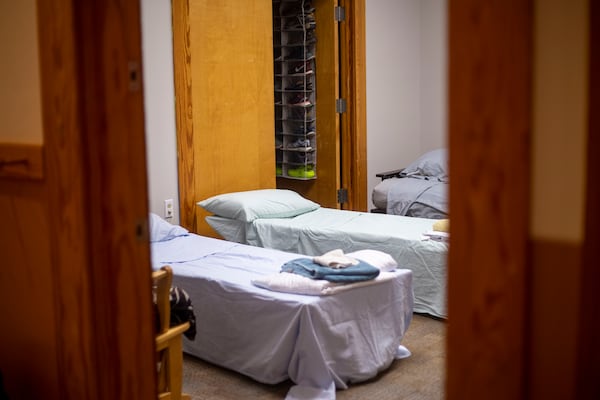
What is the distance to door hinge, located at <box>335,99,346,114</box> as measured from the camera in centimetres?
527

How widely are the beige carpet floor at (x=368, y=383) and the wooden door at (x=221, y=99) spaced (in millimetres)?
1309

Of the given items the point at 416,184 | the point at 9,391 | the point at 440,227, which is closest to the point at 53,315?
the point at 9,391

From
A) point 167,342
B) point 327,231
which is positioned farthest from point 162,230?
point 167,342

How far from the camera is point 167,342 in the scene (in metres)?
2.42

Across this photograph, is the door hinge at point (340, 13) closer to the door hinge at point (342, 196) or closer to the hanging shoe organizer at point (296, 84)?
the hanging shoe organizer at point (296, 84)

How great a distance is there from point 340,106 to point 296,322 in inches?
103

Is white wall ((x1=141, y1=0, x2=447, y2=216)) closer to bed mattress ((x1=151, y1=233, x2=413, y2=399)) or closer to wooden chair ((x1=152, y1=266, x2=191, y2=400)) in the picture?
bed mattress ((x1=151, y1=233, x2=413, y2=399))

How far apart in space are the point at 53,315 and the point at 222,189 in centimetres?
279

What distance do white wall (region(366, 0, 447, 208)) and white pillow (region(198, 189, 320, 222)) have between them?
→ 1.25m

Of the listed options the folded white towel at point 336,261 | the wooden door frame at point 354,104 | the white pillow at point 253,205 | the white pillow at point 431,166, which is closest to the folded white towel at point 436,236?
the folded white towel at point 336,261

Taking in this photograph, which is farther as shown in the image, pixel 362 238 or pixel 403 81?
pixel 403 81

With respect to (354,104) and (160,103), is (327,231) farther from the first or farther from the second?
(354,104)

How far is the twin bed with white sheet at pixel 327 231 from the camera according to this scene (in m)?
3.86

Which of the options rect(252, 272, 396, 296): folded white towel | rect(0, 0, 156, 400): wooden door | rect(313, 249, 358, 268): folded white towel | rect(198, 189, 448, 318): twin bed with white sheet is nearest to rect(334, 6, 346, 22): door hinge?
rect(198, 189, 448, 318): twin bed with white sheet
